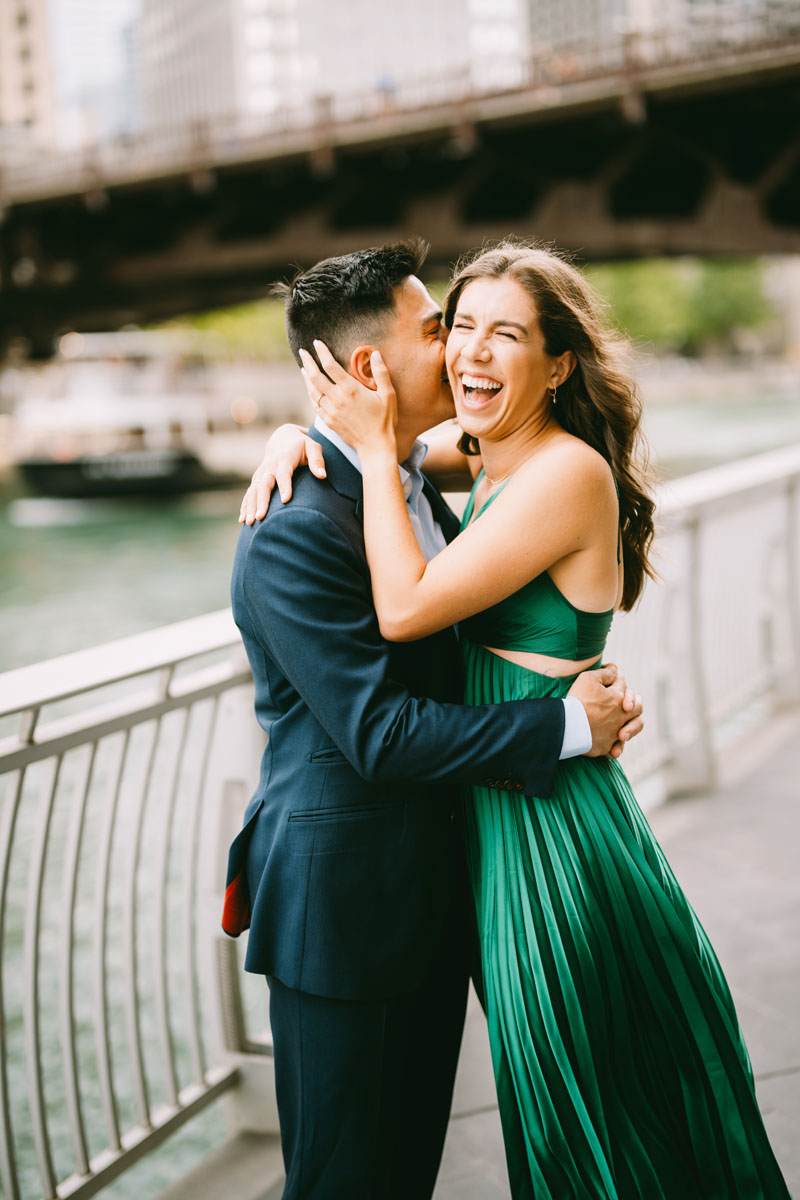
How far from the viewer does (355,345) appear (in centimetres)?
174

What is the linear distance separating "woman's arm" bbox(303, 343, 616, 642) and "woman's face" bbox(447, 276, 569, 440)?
0.34ft

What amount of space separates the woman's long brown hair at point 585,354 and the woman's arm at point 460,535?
121 mm

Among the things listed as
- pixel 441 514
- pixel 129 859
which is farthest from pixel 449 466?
pixel 129 859

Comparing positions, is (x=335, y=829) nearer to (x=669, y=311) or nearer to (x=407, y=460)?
(x=407, y=460)

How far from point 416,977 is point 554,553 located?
2.44ft

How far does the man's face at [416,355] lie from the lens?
1.75m

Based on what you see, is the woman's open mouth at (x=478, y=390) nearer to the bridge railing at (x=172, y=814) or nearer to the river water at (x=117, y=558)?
the bridge railing at (x=172, y=814)

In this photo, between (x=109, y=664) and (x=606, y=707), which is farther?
(x=109, y=664)

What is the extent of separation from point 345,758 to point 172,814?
1.02 meters

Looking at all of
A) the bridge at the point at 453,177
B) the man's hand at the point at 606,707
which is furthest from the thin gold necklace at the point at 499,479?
the bridge at the point at 453,177

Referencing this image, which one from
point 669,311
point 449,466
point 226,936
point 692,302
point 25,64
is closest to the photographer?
point 449,466

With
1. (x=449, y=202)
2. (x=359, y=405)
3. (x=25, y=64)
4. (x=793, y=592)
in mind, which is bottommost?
(x=793, y=592)

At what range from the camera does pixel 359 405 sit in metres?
1.73

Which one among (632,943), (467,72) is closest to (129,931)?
(632,943)
